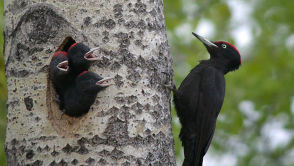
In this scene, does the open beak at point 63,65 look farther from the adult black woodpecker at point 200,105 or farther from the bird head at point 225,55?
the bird head at point 225,55

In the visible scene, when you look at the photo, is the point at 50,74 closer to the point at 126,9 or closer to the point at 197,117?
the point at 126,9

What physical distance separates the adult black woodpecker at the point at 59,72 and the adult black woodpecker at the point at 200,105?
1382 mm

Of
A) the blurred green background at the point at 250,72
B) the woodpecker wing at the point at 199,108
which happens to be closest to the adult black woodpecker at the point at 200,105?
the woodpecker wing at the point at 199,108

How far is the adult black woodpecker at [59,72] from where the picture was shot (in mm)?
2936

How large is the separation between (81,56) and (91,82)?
9.0 inches

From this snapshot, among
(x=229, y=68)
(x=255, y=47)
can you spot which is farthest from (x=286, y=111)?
(x=229, y=68)

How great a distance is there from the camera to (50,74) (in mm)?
3008

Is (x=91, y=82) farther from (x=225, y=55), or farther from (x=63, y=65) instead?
(x=225, y=55)

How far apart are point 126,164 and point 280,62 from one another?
4.60 meters

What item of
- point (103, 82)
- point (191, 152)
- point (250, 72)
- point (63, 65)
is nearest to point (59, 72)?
point (63, 65)

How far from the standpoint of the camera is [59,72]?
9.67 ft

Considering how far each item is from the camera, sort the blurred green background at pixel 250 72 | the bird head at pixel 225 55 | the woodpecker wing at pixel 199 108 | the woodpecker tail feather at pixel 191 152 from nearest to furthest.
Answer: the woodpecker tail feather at pixel 191 152, the woodpecker wing at pixel 199 108, the bird head at pixel 225 55, the blurred green background at pixel 250 72

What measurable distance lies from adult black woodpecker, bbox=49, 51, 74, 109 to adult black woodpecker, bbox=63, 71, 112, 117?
0.39 ft

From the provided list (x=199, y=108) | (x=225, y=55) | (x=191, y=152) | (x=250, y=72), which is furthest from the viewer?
(x=250, y=72)
